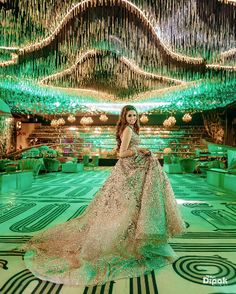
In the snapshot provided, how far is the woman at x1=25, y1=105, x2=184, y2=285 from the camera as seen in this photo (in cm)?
216

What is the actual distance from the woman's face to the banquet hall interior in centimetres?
35

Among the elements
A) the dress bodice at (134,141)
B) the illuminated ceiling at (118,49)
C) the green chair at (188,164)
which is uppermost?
the illuminated ceiling at (118,49)

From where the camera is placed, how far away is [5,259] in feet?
8.09

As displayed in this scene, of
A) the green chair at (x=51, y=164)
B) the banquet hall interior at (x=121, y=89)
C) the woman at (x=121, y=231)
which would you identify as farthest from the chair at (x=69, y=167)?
the woman at (x=121, y=231)

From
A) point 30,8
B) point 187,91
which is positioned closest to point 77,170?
point 187,91

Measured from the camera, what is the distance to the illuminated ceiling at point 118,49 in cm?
509

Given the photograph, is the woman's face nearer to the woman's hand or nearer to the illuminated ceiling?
the woman's hand

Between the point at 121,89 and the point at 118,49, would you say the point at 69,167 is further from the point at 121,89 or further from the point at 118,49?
the point at 118,49

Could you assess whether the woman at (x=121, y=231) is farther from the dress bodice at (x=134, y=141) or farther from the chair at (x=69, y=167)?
the chair at (x=69, y=167)

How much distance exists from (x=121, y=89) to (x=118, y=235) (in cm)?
843

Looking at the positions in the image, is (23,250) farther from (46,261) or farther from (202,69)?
(202,69)

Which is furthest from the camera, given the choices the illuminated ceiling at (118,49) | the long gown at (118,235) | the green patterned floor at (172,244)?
the illuminated ceiling at (118,49)

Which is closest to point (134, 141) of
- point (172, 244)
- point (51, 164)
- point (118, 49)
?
point (172, 244)

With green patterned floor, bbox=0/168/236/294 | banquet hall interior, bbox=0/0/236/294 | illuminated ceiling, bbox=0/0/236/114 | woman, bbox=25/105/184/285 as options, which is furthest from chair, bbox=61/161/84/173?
woman, bbox=25/105/184/285
